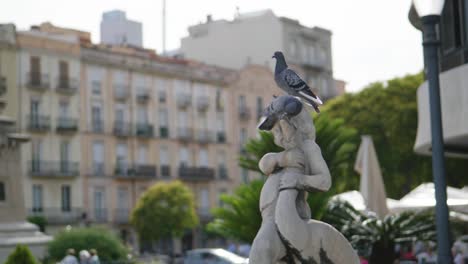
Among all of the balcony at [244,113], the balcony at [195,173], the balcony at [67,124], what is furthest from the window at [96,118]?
the balcony at [244,113]

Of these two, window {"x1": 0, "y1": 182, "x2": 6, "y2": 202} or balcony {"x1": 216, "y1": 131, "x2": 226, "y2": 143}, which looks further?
balcony {"x1": 216, "y1": 131, "x2": 226, "y2": 143}

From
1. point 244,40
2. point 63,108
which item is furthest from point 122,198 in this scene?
point 244,40

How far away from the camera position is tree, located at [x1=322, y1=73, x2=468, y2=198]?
4512cm

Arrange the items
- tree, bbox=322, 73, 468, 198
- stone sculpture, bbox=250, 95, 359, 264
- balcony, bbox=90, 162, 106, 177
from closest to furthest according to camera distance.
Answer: stone sculpture, bbox=250, 95, 359, 264 → tree, bbox=322, 73, 468, 198 → balcony, bbox=90, 162, 106, 177

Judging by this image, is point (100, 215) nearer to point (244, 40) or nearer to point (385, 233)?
→ point (244, 40)

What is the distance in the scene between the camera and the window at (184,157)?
221 ft

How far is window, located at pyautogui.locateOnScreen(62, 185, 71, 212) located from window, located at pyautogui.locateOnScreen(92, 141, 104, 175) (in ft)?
7.84

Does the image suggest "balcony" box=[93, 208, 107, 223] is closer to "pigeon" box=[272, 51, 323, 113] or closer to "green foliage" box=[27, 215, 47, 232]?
"green foliage" box=[27, 215, 47, 232]

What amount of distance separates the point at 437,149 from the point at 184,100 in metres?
58.2

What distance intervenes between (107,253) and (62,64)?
114 feet

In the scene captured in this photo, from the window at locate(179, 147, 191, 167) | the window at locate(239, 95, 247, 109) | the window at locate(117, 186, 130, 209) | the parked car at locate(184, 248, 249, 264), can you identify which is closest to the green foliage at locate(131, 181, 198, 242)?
the window at locate(117, 186, 130, 209)

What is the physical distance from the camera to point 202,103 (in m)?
68.9

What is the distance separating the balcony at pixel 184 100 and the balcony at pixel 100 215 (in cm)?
996

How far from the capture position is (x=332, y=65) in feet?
279
